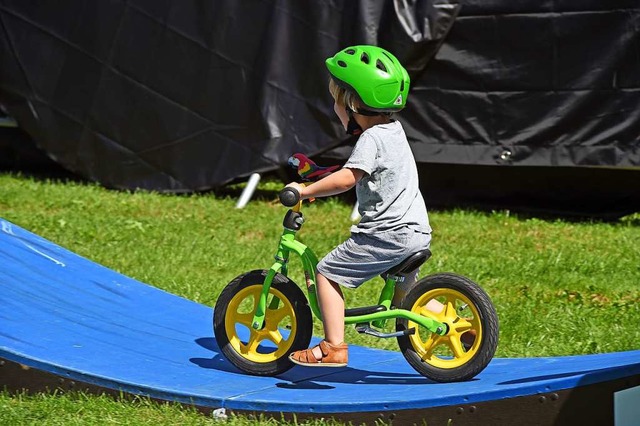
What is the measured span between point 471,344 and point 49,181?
6760 millimetres

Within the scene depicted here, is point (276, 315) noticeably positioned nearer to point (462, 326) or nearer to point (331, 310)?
point (331, 310)

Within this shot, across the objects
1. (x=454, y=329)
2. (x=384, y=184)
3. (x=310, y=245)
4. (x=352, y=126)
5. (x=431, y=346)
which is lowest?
(x=310, y=245)

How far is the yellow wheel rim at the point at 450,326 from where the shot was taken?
13.6ft

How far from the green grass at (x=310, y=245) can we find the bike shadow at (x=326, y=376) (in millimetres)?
520

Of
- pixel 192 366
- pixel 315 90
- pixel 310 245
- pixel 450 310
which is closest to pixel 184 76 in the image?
pixel 315 90

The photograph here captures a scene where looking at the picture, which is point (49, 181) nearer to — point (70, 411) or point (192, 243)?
point (192, 243)

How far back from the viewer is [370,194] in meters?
4.30

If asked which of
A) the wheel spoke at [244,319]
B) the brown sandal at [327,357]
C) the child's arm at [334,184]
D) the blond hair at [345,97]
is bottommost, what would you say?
the wheel spoke at [244,319]

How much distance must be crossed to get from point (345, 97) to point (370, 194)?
41cm

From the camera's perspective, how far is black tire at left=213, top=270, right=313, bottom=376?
4492 millimetres

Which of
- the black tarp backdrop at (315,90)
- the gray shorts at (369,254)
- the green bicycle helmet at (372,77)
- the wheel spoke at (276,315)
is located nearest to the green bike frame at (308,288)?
the wheel spoke at (276,315)

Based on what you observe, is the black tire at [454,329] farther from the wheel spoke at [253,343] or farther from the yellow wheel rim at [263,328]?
the wheel spoke at [253,343]

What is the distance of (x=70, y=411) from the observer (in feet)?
13.8

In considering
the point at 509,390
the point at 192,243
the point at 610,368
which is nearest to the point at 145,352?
the point at 509,390
